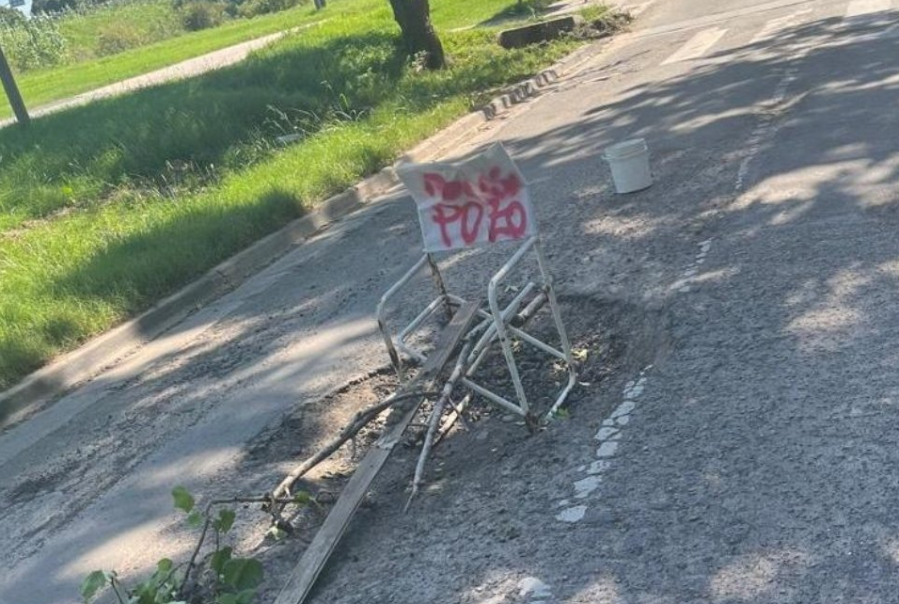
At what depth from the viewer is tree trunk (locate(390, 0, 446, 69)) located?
62.7ft

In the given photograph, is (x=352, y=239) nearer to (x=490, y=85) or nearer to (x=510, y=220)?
(x=510, y=220)

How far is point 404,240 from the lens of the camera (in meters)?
9.76

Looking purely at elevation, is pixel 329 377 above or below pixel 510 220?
below

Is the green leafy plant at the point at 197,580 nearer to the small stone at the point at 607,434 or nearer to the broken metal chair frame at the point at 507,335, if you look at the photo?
the broken metal chair frame at the point at 507,335

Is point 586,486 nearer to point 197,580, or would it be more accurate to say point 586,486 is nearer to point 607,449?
point 607,449

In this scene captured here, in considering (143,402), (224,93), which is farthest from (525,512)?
(224,93)

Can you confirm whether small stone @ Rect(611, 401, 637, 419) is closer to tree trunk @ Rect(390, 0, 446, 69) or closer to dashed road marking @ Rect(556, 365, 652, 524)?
dashed road marking @ Rect(556, 365, 652, 524)

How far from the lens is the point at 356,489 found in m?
4.70

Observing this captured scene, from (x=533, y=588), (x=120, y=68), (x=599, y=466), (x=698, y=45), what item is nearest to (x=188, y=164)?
(x=698, y=45)

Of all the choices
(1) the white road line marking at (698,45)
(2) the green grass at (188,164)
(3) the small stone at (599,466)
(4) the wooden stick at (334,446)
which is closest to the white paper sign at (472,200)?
(4) the wooden stick at (334,446)

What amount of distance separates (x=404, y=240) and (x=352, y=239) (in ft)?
2.50

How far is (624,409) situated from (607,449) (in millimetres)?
379

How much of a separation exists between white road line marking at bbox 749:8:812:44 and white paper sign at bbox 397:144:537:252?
11.2 meters

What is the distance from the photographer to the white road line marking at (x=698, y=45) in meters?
16.1
